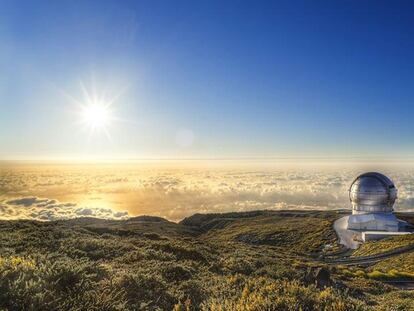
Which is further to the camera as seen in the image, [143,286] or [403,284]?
[403,284]

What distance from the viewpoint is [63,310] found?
5.72 meters

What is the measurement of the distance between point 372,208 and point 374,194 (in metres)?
2.58

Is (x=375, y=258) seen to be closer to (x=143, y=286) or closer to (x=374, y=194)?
(x=374, y=194)

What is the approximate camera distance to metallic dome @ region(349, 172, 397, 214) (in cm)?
5450

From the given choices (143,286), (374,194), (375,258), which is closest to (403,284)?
(375,258)

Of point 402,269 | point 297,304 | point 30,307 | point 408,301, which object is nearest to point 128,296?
point 30,307

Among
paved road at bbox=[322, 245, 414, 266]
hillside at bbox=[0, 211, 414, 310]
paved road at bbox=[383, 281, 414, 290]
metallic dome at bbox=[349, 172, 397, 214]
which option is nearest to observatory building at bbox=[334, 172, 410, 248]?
metallic dome at bbox=[349, 172, 397, 214]

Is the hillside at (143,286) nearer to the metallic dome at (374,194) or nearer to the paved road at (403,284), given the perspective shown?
the paved road at (403,284)

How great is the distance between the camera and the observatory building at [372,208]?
2056 inches

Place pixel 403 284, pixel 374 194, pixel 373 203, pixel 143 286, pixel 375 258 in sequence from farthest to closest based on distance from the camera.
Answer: pixel 373 203, pixel 374 194, pixel 375 258, pixel 403 284, pixel 143 286

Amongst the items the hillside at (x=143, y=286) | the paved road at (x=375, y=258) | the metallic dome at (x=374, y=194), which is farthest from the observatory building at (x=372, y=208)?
the hillside at (x=143, y=286)

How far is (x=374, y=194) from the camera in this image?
179ft

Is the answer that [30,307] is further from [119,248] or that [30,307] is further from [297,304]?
[119,248]

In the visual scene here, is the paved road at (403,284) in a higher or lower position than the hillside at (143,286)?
lower
